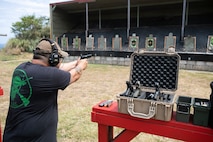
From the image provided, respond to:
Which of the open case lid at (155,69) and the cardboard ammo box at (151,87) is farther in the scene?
the open case lid at (155,69)

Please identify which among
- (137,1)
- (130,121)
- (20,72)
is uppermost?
(137,1)

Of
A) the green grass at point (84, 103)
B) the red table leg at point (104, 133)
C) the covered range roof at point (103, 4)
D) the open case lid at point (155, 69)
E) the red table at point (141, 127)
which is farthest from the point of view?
the covered range roof at point (103, 4)

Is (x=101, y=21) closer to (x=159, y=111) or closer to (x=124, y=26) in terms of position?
(x=124, y=26)

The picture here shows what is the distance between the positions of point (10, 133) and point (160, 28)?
1131 centimetres

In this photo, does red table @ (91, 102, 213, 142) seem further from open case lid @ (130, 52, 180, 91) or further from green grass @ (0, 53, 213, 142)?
green grass @ (0, 53, 213, 142)

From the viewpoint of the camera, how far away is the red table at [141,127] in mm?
1257

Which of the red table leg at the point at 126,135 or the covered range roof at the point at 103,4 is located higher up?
the covered range roof at the point at 103,4

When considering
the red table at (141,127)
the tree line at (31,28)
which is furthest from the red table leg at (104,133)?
the tree line at (31,28)

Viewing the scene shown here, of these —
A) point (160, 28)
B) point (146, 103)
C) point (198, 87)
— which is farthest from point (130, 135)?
point (160, 28)

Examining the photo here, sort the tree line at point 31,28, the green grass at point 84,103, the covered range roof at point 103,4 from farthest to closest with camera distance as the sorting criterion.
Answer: the tree line at point 31,28, the covered range roof at point 103,4, the green grass at point 84,103

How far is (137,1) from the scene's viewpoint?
1130cm

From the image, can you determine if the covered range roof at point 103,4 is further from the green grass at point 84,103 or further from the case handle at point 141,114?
the case handle at point 141,114

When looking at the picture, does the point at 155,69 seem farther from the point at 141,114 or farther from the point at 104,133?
the point at 104,133

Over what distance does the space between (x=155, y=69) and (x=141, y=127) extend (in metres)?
0.51
